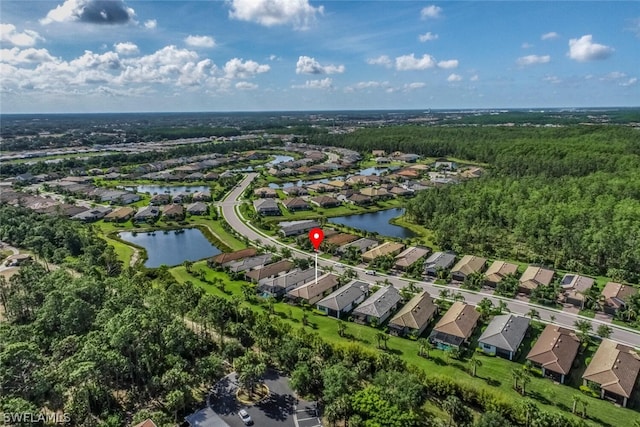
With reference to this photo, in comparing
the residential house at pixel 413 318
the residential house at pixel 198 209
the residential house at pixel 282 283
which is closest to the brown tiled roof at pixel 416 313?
the residential house at pixel 413 318

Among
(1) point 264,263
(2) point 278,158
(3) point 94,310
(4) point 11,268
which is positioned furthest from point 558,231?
(2) point 278,158

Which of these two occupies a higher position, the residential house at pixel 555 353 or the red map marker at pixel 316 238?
the red map marker at pixel 316 238

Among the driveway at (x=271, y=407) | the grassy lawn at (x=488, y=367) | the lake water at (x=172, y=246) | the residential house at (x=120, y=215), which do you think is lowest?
the grassy lawn at (x=488, y=367)

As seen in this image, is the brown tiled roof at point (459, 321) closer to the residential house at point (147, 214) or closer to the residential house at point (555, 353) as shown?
the residential house at point (555, 353)

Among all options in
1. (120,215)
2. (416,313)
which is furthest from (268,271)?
(120,215)

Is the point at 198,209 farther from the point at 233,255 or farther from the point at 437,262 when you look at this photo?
the point at 437,262

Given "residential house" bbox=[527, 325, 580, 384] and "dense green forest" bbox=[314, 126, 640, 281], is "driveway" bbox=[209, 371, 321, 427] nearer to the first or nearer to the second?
"residential house" bbox=[527, 325, 580, 384]

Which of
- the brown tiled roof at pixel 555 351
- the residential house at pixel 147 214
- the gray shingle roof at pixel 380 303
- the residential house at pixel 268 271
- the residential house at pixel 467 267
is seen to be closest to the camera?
the brown tiled roof at pixel 555 351
